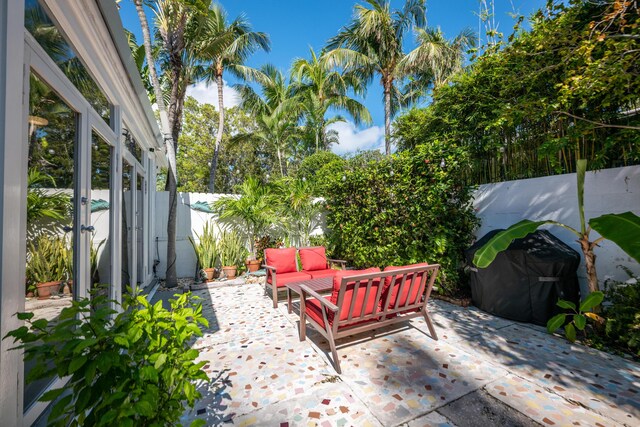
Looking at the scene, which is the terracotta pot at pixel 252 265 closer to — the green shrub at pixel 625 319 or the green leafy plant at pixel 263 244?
the green leafy plant at pixel 263 244

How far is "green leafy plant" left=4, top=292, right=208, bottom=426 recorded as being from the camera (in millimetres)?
896

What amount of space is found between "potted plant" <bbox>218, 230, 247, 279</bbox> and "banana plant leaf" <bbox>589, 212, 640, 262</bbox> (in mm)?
6518

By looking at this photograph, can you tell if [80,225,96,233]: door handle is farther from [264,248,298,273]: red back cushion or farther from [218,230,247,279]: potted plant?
[218,230,247,279]: potted plant

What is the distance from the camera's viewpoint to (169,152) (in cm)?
614

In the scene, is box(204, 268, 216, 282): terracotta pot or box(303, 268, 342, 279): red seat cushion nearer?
box(303, 268, 342, 279): red seat cushion

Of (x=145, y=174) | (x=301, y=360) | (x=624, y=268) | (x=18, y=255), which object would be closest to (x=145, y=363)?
(x=18, y=255)

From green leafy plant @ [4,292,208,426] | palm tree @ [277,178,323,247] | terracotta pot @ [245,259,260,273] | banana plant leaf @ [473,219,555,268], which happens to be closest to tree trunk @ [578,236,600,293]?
banana plant leaf @ [473,219,555,268]

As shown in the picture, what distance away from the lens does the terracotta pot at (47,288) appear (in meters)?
1.71

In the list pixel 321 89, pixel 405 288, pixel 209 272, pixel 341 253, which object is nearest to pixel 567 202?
pixel 405 288

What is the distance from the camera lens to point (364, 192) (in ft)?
19.0

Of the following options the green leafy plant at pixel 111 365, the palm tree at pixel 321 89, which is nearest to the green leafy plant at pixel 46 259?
the green leafy plant at pixel 111 365

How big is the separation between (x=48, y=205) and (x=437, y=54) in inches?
485

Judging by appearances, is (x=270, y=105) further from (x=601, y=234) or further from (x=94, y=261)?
(x=601, y=234)

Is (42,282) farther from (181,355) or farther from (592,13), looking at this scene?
(592,13)
